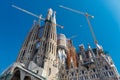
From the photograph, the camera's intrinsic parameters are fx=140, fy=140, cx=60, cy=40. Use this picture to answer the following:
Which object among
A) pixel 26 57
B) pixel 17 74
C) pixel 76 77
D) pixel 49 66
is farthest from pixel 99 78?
pixel 26 57

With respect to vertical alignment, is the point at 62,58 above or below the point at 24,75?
above

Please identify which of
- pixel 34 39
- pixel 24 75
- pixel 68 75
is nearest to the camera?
pixel 24 75

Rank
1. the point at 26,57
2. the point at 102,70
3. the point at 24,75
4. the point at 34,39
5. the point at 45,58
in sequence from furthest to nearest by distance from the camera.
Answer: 1. the point at 34,39
2. the point at 26,57
3. the point at 45,58
4. the point at 102,70
5. the point at 24,75

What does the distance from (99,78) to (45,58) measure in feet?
60.3

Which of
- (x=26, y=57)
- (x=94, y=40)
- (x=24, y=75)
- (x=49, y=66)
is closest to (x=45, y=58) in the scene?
(x=49, y=66)

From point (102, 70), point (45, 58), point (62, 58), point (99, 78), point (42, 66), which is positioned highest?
point (62, 58)

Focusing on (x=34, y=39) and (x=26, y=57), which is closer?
(x=26, y=57)

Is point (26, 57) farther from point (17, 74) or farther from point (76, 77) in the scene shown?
point (76, 77)

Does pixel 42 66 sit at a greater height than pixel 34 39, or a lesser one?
lesser

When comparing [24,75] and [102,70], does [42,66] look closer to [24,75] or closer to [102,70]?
[24,75]

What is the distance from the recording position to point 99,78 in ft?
125

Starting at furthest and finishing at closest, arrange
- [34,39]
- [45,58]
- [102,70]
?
[34,39] < [45,58] < [102,70]

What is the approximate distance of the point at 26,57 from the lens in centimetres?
5069

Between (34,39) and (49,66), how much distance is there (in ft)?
60.3
